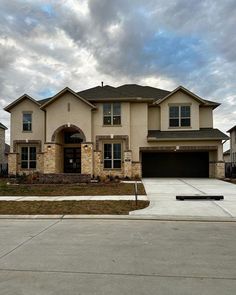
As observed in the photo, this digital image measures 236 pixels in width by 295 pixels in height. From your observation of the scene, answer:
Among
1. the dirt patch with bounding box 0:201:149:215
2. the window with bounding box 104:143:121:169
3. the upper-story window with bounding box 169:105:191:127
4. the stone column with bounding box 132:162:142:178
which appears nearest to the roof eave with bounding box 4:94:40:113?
the window with bounding box 104:143:121:169

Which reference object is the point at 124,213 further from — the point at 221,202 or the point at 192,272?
the point at 192,272

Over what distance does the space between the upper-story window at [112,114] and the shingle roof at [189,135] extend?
3110 mm

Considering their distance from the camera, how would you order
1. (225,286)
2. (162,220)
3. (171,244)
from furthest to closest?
(162,220)
(171,244)
(225,286)

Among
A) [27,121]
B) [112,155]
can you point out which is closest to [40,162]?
[27,121]

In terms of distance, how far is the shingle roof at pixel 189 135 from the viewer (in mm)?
27152

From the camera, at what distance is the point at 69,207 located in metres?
12.3

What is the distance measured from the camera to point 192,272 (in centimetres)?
532

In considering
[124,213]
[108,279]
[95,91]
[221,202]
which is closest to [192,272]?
[108,279]

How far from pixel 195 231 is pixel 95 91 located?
23.3 m

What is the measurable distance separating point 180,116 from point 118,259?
2404 cm

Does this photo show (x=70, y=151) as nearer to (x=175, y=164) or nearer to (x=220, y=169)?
(x=175, y=164)

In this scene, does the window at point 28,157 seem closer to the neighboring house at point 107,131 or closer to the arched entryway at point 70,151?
the neighboring house at point 107,131

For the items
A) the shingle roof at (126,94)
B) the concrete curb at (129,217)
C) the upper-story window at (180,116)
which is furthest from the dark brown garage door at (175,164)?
the concrete curb at (129,217)

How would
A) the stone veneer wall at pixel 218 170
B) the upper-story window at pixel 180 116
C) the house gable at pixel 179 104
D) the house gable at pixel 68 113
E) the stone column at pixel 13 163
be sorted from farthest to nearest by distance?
1. the stone column at pixel 13 163
2. the upper-story window at pixel 180 116
3. the house gable at pixel 179 104
4. the stone veneer wall at pixel 218 170
5. the house gable at pixel 68 113
